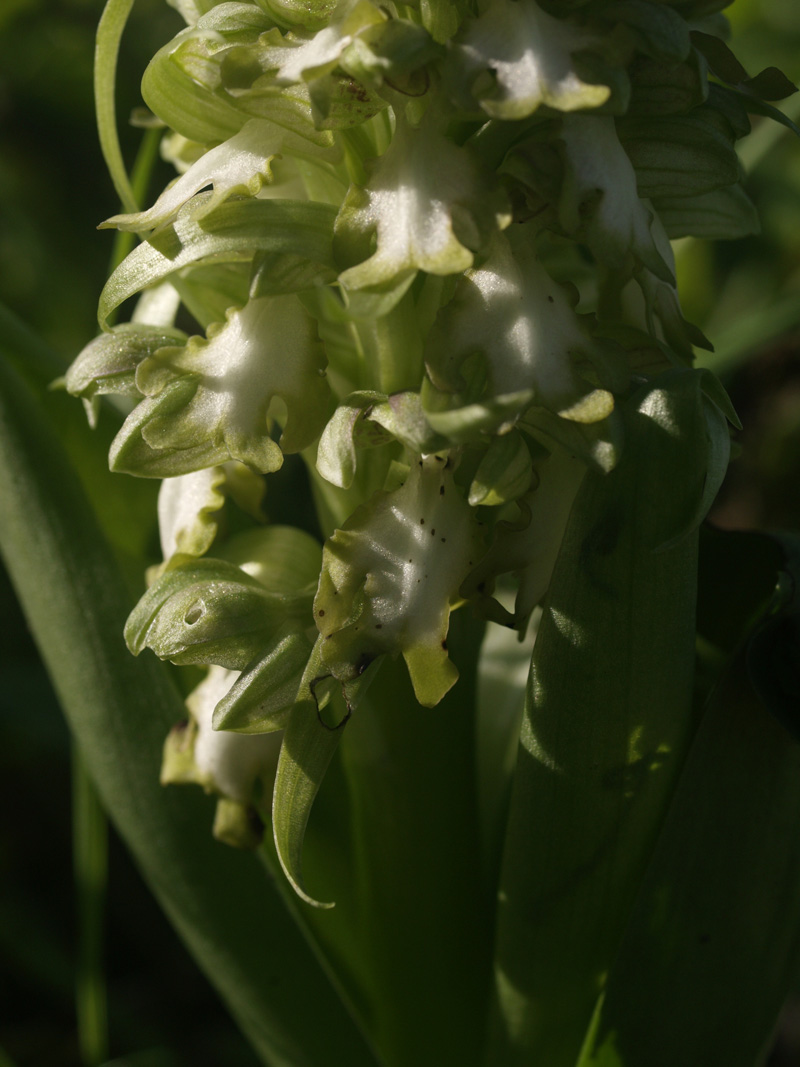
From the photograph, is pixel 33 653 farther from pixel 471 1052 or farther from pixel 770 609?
pixel 770 609

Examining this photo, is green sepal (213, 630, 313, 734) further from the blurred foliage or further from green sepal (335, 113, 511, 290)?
the blurred foliage

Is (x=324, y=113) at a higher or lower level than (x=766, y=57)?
higher

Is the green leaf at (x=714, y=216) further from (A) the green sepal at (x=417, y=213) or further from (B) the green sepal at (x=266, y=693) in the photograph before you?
(B) the green sepal at (x=266, y=693)

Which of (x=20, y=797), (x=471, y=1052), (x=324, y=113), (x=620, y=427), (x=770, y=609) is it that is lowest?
(x=20, y=797)

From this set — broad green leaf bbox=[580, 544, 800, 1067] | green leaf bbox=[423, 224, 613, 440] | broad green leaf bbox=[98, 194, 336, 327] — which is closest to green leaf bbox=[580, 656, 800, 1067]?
broad green leaf bbox=[580, 544, 800, 1067]

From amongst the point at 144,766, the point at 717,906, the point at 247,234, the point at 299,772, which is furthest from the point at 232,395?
the point at 717,906

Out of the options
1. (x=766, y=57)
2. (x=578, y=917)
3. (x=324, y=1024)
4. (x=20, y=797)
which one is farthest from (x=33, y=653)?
(x=766, y=57)

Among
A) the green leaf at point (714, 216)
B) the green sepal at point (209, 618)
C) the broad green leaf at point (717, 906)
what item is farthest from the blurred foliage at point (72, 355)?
the green sepal at point (209, 618)
